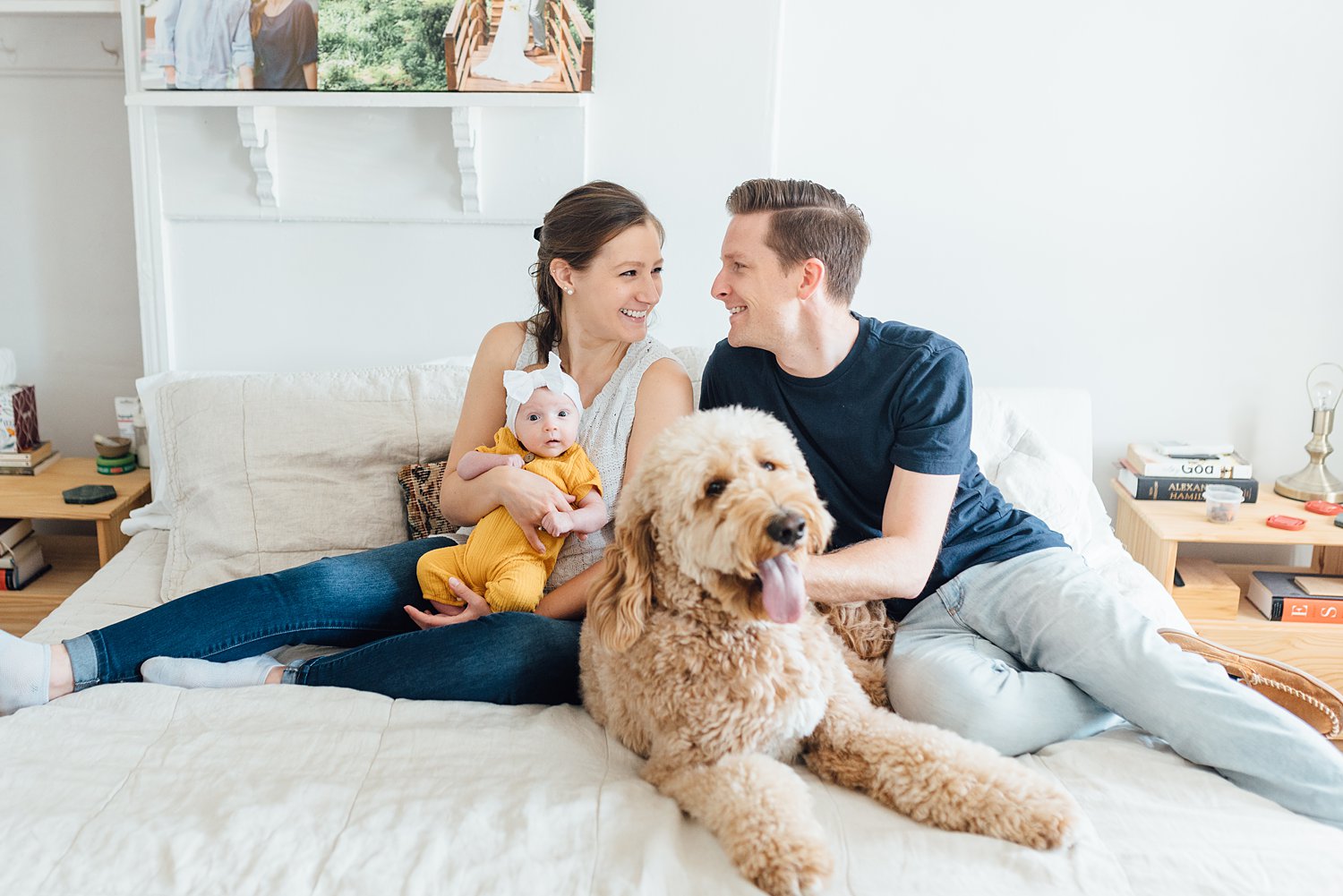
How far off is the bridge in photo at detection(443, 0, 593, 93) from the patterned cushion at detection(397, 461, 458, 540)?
986 millimetres

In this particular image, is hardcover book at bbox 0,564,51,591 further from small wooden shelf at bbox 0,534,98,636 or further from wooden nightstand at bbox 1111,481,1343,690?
wooden nightstand at bbox 1111,481,1343,690

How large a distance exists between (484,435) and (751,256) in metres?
0.64

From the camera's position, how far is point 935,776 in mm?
1254

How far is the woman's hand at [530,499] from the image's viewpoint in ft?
5.59

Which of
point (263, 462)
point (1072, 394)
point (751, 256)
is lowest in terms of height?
point (263, 462)

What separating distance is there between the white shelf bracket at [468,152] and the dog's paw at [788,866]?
75.1 inches

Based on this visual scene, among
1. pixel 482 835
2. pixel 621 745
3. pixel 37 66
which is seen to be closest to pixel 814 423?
pixel 621 745

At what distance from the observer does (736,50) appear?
2.51m

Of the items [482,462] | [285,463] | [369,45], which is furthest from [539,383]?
[369,45]

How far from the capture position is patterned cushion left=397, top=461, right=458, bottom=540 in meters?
2.06

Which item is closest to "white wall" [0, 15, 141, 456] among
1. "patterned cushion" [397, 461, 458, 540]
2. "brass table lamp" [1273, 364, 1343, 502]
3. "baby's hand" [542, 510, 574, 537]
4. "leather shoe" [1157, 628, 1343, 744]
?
"patterned cushion" [397, 461, 458, 540]

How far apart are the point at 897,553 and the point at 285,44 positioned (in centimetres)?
196

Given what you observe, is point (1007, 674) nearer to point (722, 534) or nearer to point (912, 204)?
point (722, 534)

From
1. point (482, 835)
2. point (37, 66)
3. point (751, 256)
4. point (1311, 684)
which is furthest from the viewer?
point (37, 66)
